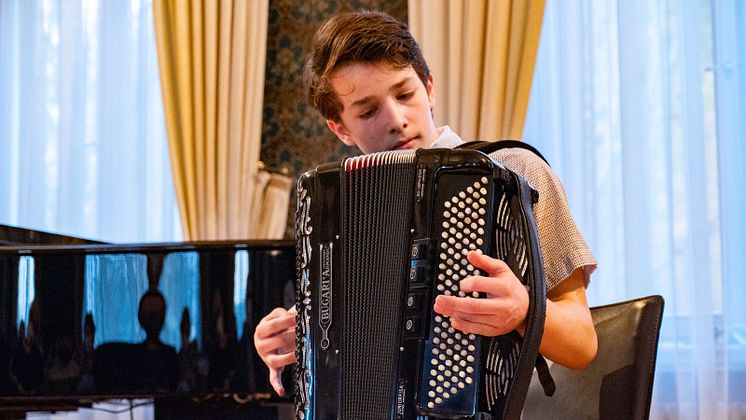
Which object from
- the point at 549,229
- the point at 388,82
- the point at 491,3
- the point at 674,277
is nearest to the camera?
the point at 549,229

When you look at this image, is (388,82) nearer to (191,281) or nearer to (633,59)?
(191,281)

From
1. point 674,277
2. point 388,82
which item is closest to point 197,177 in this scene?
point 674,277

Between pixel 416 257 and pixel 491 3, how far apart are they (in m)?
2.77

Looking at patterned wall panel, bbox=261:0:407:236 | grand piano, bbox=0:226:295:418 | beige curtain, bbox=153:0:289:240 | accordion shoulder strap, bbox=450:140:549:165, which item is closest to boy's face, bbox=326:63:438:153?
accordion shoulder strap, bbox=450:140:549:165

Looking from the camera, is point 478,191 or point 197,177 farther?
point 197,177

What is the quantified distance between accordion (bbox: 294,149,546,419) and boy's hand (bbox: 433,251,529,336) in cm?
3

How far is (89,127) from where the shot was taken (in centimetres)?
429

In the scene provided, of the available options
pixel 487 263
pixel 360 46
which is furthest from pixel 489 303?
pixel 360 46

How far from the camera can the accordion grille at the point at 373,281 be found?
1.37 m

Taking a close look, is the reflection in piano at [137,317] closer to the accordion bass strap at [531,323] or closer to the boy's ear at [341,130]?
the boy's ear at [341,130]

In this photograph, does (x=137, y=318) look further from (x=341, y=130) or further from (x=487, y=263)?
(x=487, y=263)

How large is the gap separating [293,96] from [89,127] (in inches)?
36.9

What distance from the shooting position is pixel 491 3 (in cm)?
392

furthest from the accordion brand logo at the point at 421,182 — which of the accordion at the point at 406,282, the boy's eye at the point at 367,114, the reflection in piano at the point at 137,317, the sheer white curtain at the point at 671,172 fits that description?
the sheer white curtain at the point at 671,172
